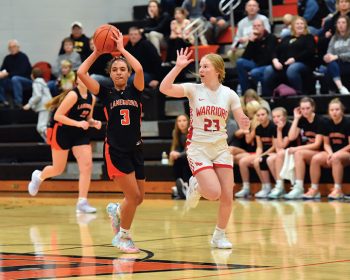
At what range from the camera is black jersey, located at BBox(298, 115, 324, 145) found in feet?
43.6

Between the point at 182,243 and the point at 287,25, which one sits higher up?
the point at 287,25

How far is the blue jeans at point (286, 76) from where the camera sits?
1466 cm

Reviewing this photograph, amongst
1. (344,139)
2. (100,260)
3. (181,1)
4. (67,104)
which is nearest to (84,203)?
(67,104)

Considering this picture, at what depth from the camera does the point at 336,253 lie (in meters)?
7.48

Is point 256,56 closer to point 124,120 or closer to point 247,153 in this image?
point 247,153

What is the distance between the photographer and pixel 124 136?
311 inches

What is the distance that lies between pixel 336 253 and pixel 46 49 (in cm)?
1327

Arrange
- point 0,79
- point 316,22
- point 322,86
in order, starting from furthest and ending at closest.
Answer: point 0,79 < point 316,22 < point 322,86

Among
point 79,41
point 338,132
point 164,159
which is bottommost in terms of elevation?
point 164,159

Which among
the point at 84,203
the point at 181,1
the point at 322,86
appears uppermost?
the point at 181,1

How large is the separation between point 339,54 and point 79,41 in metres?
5.96

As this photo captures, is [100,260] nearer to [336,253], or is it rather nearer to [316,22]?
[336,253]

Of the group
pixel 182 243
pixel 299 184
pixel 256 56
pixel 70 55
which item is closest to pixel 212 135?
pixel 182 243

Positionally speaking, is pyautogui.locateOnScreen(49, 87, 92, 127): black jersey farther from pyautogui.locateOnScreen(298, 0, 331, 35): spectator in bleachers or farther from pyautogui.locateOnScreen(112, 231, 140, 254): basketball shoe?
pyautogui.locateOnScreen(298, 0, 331, 35): spectator in bleachers
